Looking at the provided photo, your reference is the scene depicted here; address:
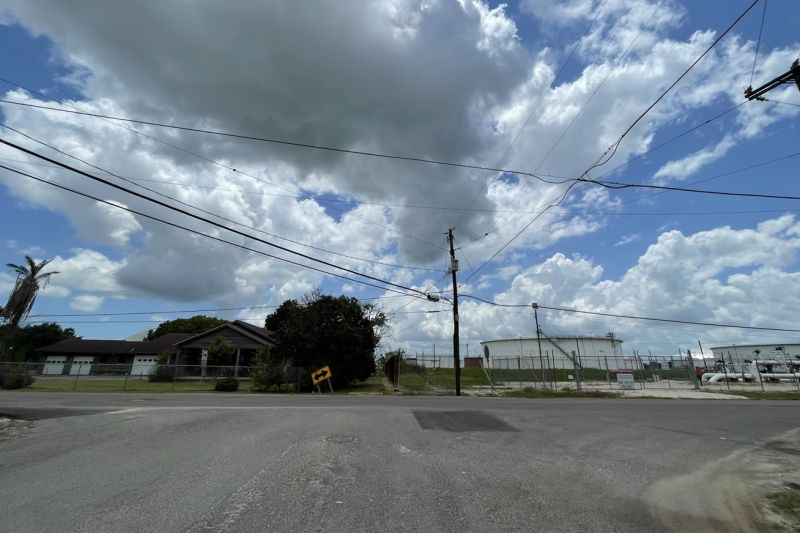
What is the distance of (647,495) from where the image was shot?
5.67 metres

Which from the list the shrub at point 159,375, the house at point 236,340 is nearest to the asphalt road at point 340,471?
the shrub at point 159,375

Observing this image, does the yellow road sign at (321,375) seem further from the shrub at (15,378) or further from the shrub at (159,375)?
the shrub at (15,378)

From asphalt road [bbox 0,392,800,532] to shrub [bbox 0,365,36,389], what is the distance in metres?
20.0

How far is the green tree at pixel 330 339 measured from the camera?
31.2 metres

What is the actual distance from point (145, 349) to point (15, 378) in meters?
33.6

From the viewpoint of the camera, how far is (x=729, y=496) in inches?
230

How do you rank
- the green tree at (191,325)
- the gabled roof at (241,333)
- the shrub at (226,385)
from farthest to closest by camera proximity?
1. the green tree at (191,325)
2. the gabled roof at (241,333)
3. the shrub at (226,385)

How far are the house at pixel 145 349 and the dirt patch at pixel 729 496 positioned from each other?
38.1 meters

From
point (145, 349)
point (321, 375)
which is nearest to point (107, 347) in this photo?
point (145, 349)

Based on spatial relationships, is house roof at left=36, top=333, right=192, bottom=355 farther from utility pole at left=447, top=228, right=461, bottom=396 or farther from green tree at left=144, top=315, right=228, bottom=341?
utility pole at left=447, top=228, right=461, bottom=396

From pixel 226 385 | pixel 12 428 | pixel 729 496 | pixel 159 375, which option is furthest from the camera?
pixel 159 375

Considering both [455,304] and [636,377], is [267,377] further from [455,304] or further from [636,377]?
[636,377]

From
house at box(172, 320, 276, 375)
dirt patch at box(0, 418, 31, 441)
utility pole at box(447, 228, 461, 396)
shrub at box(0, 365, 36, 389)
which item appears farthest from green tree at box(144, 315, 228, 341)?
dirt patch at box(0, 418, 31, 441)

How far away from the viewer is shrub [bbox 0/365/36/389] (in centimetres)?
2598
